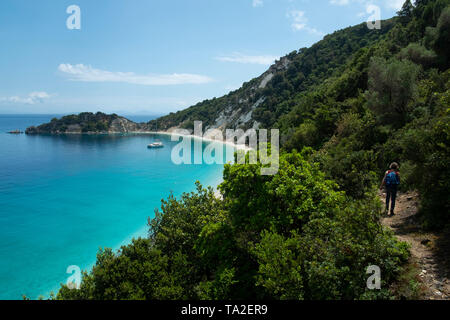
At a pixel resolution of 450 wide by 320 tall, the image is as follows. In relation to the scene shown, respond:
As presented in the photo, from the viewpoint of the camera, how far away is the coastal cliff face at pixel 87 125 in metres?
161

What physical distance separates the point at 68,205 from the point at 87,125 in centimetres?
13785

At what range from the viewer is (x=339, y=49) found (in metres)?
92.1

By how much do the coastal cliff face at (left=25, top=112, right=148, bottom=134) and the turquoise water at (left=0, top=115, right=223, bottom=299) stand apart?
77.8 meters

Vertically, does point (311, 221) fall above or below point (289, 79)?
below

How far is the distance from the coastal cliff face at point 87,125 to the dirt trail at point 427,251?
178377mm

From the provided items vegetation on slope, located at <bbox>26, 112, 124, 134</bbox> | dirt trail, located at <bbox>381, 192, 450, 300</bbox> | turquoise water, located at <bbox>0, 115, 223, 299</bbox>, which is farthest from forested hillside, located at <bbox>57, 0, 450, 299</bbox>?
vegetation on slope, located at <bbox>26, 112, 124, 134</bbox>

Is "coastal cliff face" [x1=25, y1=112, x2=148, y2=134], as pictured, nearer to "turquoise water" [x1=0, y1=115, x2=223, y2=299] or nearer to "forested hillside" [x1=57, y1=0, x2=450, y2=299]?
"turquoise water" [x1=0, y1=115, x2=223, y2=299]

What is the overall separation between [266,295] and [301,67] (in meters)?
105

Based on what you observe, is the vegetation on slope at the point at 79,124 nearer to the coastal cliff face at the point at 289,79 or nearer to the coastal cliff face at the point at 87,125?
the coastal cliff face at the point at 87,125

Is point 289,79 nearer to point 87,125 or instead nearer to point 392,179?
point 392,179

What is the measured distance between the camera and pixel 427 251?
8.97 metres

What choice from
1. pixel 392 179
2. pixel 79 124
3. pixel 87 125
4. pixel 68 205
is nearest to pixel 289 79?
pixel 68 205

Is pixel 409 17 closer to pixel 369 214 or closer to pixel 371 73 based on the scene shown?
pixel 371 73

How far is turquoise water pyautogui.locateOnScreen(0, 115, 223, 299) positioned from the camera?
26875mm
